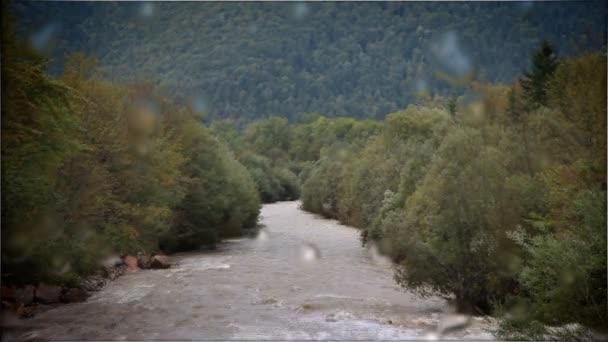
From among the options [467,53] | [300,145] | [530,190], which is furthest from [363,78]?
[530,190]

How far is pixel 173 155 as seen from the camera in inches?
1224

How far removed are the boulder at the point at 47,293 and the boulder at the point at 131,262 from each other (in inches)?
289

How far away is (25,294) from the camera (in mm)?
17594

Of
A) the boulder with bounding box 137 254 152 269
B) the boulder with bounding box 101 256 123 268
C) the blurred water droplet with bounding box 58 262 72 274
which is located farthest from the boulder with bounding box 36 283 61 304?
the boulder with bounding box 137 254 152 269

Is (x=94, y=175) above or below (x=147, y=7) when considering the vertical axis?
below

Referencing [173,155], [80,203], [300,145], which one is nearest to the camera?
[80,203]

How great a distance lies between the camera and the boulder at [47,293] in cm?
1805

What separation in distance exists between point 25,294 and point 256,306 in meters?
6.53

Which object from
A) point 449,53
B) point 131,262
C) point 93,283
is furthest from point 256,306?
point 449,53

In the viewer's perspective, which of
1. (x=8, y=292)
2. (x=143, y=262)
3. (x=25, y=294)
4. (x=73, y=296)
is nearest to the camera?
(x=8, y=292)

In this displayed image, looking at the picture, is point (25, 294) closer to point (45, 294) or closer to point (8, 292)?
point (45, 294)

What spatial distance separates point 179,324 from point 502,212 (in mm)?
9140

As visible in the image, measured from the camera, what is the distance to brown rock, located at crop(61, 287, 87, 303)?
61.5ft

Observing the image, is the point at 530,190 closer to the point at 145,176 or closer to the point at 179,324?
the point at 179,324
